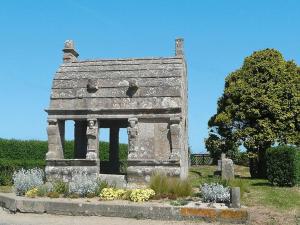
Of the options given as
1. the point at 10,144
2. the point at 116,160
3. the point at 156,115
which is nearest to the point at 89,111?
the point at 156,115

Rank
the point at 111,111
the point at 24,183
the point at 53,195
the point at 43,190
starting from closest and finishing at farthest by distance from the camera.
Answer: the point at 53,195 < the point at 43,190 < the point at 24,183 < the point at 111,111

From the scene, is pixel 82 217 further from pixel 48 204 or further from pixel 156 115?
pixel 156 115

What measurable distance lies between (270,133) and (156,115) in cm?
887

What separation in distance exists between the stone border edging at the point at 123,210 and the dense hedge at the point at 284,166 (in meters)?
8.02

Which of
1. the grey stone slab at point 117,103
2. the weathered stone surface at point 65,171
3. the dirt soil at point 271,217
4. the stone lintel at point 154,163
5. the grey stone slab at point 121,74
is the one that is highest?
the grey stone slab at point 121,74

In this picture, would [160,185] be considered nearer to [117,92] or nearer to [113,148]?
[117,92]

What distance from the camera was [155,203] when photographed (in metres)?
11.9

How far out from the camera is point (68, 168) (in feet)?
60.5

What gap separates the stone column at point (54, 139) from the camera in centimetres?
1891

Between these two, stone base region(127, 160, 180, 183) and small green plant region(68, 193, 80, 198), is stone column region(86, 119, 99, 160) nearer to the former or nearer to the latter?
stone base region(127, 160, 180, 183)

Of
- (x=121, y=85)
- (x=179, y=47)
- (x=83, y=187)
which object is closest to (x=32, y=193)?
(x=83, y=187)

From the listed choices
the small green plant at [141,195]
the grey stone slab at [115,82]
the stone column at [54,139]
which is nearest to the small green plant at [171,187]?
the small green plant at [141,195]

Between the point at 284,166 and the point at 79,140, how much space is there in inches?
389

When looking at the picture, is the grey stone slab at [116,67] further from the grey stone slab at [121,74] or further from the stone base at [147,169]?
the stone base at [147,169]
